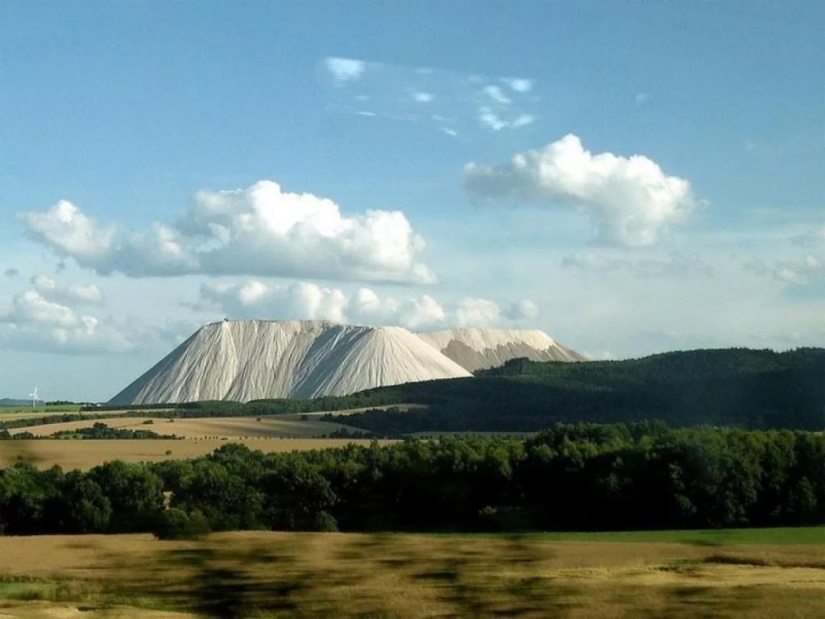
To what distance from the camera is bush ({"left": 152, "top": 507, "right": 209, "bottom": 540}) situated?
588 centimetres

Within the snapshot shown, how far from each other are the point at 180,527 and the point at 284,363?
17759 centimetres

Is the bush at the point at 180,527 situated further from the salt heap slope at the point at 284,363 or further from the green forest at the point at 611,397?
the salt heap slope at the point at 284,363

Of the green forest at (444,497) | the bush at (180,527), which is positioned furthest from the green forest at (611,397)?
the bush at (180,527)

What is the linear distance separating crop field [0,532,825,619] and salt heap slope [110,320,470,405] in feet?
504

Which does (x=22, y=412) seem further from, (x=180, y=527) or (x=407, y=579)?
(x=407, y=579)

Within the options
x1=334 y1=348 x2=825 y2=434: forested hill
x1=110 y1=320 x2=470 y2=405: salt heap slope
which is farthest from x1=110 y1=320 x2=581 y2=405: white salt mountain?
x1=334 y1=348 x2=825 y2=434: forested hill

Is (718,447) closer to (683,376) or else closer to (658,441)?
(658,441)

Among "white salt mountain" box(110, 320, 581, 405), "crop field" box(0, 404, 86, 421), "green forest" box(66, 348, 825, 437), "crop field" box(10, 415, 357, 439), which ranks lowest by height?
"crop field" box(10, 415, 357, 439)

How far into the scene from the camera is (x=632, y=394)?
60.1 meters

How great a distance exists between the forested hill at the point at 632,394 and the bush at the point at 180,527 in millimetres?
20404

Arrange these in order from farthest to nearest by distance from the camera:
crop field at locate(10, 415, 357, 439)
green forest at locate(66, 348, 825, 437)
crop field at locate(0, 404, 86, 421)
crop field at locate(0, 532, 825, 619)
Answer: crop field at locate(10, 415, 357, 439) → crop field at locate(0, 404, 86, 421) → green forest at locate(66, 348, 825, 437) → crop field at locate(0, 532, 825, 619)

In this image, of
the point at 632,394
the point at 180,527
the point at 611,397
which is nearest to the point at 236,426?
the point at 611,397

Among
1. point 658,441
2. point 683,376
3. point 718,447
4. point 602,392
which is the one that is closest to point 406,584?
point 718,447

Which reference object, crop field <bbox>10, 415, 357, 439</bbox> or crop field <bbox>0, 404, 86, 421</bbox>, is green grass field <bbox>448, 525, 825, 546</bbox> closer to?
crop field <bbox>0, 404, 86, 421</bbox>
